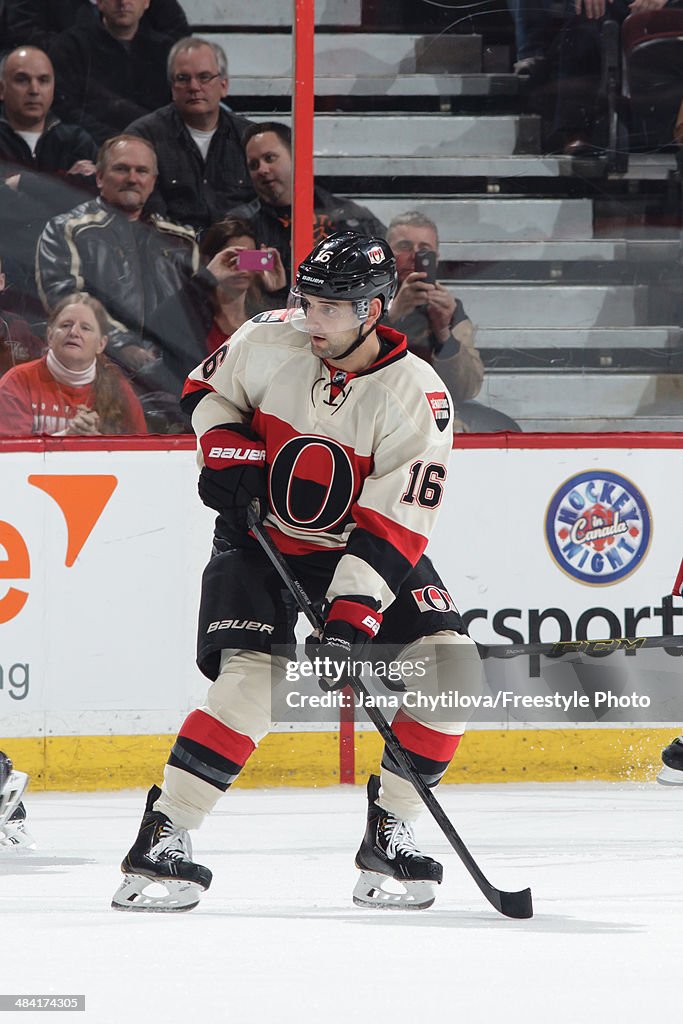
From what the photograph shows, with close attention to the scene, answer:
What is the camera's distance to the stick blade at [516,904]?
268 centimetres

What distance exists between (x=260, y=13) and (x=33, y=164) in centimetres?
75

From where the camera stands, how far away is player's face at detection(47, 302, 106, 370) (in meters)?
4.39

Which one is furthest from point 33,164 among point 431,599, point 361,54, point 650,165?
point 431,599

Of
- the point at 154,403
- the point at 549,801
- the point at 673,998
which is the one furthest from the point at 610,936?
the point at 154,403

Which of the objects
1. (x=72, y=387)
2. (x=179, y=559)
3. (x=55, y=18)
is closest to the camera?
(x=179, y=559)

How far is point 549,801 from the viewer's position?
13.5 feet

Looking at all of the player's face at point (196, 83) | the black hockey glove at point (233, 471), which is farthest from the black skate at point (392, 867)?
the player's face at point (196, 83)

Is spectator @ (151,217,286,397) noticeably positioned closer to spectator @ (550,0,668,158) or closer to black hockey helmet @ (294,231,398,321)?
spectator @ (550,0,668,158)

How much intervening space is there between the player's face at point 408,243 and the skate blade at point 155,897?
2270 mm

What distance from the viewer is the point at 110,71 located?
4473 millimetres

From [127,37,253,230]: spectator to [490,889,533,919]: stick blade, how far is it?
7.79ft

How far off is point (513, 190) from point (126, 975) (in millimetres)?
2995

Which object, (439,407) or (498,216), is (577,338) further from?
(439,407)

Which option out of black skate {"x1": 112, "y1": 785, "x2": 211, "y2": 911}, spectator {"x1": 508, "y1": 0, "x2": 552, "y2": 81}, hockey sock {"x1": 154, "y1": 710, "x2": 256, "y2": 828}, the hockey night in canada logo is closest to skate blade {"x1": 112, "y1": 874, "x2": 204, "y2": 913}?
black skate {"x1": 112, "y1": 785, "x2": 211, "y2": 911}
